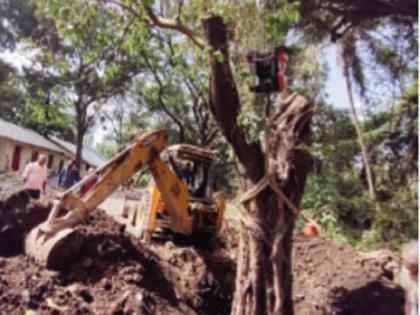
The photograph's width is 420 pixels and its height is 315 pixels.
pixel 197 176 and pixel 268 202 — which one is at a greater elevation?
pixel 197 176

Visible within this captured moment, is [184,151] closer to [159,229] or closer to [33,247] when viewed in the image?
[159,229]

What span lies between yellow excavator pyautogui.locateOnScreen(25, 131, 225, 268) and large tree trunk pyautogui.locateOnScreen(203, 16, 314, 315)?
109 inches

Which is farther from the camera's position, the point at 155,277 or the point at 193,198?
the point at 193,198

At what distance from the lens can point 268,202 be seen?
5.00m

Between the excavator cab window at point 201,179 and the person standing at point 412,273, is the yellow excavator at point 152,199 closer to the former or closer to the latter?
the excavator cab window at point 201,179

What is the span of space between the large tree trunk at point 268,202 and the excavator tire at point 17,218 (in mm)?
3709

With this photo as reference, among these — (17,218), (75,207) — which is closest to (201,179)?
(75,207)

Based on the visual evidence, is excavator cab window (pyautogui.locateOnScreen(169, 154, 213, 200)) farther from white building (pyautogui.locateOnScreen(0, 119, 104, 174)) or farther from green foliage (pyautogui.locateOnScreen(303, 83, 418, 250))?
white building (pyautogui.locateOnScreen(0, 119, 104, 174))

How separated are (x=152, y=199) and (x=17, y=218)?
2.26m

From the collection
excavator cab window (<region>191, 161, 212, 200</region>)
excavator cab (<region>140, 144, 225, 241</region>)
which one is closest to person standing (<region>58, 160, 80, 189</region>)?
excavator cab (<region>140, 144, 225, 241</region>)

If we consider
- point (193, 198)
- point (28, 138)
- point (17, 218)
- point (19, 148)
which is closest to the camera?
point (17, 218)

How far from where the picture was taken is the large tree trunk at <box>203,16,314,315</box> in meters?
4.87

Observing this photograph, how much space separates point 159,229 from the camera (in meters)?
9.22

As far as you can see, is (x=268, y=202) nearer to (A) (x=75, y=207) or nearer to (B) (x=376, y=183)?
(A) (x=75, y=207)
